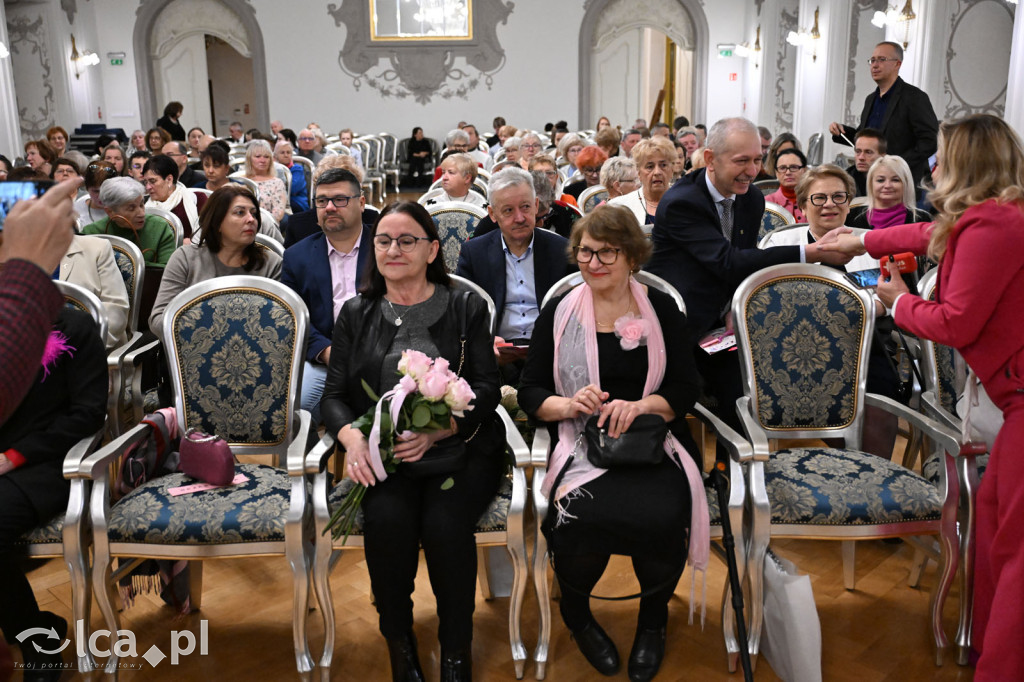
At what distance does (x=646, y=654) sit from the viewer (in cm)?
235

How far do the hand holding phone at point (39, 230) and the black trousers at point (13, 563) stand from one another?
1.39m

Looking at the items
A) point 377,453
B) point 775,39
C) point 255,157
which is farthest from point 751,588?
point 775,39

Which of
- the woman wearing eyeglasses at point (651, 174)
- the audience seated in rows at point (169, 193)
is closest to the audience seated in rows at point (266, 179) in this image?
the audience seated in rows at point (169, 193)

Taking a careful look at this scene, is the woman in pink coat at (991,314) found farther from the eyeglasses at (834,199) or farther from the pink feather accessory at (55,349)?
the pink feather accessory at (55,349)

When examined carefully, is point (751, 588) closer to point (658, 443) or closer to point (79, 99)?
point (658, 443)

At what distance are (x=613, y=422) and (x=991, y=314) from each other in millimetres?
953

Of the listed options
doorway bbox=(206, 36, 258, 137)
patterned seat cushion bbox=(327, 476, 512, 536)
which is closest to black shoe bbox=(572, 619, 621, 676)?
patterned seat cushion bbox=(327, 476, 512, 536)

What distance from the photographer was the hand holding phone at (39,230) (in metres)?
1.06

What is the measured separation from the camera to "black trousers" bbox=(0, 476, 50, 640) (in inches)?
87.0

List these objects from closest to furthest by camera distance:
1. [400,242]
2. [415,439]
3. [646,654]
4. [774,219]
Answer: [415,439] < [646,654] < [400,242] < [774,219]

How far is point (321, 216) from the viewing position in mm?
3277

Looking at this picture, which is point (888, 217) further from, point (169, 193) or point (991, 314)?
point (169, 193)

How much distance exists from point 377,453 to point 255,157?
15.3 ft

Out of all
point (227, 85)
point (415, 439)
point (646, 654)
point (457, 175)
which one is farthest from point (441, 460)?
point (227, 85)
